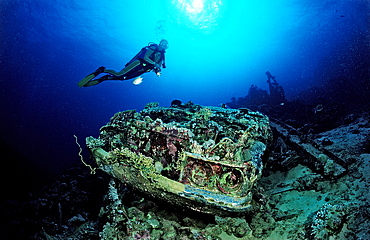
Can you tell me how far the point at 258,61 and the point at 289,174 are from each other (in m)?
98.5

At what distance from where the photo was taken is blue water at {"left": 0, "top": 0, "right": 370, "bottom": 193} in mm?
23845

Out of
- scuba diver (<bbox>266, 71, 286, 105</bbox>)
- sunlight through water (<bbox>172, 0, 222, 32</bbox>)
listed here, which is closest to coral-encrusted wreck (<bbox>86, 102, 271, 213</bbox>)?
scuba diver (<bbox>266, 71, 286, 105</bbox>)

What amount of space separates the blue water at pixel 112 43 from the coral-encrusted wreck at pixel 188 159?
987 cm

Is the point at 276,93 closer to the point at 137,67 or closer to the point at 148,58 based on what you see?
the point at 148,58

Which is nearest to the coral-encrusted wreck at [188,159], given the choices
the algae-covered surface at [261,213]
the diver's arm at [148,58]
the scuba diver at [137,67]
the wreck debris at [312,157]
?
the algae-covered surface at [261,213]

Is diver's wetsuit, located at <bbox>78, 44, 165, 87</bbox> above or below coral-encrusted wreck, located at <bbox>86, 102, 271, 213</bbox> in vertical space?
above

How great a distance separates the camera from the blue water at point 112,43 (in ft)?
78.2

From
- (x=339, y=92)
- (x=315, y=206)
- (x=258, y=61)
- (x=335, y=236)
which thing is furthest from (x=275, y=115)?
(x=258, y=61)

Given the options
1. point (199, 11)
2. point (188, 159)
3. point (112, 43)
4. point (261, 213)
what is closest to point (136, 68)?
point (188, 159)

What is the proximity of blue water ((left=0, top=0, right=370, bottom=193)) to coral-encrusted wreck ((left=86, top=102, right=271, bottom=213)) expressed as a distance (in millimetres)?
9868

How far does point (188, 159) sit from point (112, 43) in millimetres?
41685

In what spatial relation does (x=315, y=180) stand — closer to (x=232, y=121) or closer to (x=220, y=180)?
(x=232, y=121)

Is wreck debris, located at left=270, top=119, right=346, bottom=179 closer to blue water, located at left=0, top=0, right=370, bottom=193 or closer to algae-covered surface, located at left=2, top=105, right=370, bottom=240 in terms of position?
algae-covered surface, located at left=2, top=105, right=370, bottom=240

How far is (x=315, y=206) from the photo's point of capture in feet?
11.6
